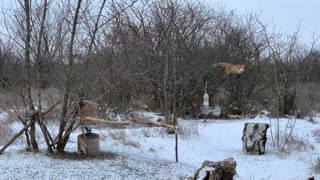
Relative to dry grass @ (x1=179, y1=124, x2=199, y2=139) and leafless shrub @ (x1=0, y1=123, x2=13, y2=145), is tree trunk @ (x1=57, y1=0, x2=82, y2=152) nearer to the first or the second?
leafless shrub @ (x1=0, y1=123, x2=13, y2=145)

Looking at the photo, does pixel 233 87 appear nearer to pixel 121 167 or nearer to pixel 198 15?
pixel 198 15

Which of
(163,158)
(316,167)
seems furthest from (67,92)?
(316,167)

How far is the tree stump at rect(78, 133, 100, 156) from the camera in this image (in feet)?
21.3

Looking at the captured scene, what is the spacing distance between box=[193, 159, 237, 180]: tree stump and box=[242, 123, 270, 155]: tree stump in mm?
2755

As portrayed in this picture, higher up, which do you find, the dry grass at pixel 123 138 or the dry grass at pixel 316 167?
the dry grass at pixel 123 138

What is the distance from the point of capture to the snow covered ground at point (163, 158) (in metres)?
5.75

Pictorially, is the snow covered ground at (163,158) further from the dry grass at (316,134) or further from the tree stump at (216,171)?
the tree stump at (216,171)

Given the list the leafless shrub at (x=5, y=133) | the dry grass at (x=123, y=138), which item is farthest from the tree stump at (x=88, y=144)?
the leafless shrub at (x=5, y=133)

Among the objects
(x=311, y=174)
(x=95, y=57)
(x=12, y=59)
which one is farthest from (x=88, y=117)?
(x=311, y=174)

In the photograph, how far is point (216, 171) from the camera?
600 centimetres

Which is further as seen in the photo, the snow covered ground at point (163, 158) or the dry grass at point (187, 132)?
the dry grass at point (187, 132)

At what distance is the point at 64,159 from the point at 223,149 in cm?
391

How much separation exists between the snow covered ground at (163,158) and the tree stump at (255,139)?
0.53 feet

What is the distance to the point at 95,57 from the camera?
25.8ft
